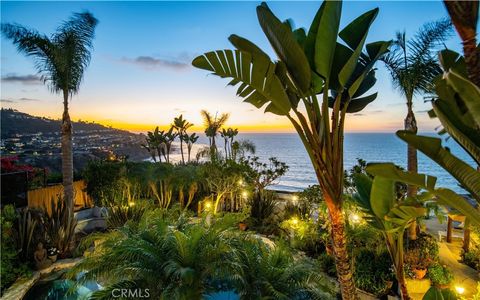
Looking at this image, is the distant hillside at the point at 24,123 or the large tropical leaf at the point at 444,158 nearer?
the large tropical leaf at the point at 444,158

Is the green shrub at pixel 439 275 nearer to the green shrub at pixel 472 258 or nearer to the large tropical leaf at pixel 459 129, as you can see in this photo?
the green shrub at pixel 472 258

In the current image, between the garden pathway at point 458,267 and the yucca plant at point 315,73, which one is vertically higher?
the yucca plant at point 315,73

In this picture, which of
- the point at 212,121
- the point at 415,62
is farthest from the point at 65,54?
the point at 212,121

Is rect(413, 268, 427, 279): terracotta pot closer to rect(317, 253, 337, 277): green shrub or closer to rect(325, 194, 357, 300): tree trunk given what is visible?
rect(317, 253, 337, 277): green shrub

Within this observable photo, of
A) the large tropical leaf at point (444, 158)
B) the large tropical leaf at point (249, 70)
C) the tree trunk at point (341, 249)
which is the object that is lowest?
the tree trunk at point (341, 249)

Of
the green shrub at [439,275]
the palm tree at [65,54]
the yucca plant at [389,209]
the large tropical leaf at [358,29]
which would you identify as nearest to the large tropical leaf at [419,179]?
the yucca plant at [389,209]

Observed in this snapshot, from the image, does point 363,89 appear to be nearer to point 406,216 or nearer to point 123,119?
point 406,216

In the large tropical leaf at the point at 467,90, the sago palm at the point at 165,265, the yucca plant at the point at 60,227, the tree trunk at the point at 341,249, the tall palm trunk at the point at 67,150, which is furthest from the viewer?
the tall palm trunk at the point at 67,150

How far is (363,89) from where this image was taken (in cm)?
354

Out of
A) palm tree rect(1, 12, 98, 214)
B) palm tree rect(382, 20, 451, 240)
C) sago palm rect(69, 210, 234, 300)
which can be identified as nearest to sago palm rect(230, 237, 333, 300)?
sago palm rect(69, 210, 234, 300)

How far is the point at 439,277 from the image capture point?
4.93 meters

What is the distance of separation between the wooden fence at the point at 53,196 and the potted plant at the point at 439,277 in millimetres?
8501

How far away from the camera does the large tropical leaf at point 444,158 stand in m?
1.67

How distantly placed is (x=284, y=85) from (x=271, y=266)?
7.64 feet
